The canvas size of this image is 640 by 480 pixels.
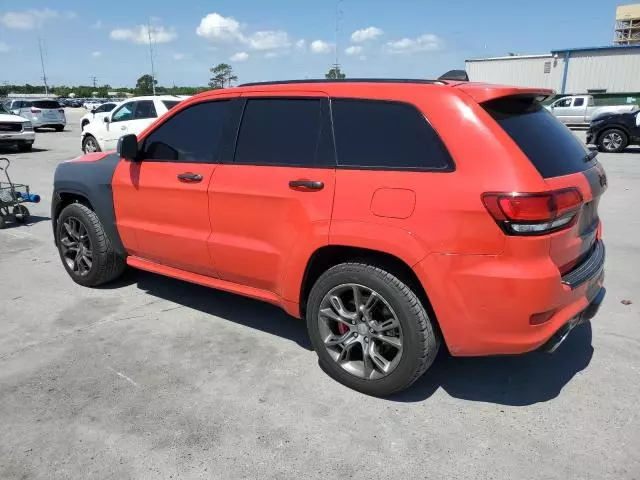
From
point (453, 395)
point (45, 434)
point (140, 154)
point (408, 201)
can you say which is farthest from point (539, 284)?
point (140, 154)

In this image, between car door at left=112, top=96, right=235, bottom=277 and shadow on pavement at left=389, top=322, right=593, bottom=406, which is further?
car door at left=112, top=96, right=235, bottom=277

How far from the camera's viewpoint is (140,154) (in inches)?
164

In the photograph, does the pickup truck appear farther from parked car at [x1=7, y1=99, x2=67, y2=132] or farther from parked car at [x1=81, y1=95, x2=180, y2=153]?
parked car at [x1=7, y1=99, x2=67, y2=132]

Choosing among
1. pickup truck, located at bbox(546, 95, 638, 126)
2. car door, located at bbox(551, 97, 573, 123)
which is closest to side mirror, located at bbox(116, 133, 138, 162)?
pickup truck, located at bbox(546, 95, 638, 126)

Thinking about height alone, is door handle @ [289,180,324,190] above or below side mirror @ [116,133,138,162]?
below

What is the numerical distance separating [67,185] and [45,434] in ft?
8.64

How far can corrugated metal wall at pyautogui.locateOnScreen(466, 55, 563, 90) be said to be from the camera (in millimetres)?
41594

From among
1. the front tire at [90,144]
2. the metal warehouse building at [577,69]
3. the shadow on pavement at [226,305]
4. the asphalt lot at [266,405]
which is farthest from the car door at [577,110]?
the shadow on pavement at [226,305]

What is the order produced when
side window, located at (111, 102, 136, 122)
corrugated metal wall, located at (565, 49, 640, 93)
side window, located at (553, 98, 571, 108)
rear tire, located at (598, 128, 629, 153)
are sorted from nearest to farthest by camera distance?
1. side window, located at (111, 102, 136, 122)
2. rear tire, located at (598, 128, 629, 153)
3. side window, located at (553, 98, 571, 108)
4. corrugated metal wall, located at (565, 49, 640, 93)

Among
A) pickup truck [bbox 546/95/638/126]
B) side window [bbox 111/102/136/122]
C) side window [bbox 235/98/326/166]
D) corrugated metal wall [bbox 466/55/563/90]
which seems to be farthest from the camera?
corrugated metal wall [bbox 466/55/563/90]

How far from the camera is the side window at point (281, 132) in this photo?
A: 326cm

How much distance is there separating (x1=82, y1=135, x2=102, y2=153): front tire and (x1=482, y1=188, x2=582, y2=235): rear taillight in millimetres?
14309

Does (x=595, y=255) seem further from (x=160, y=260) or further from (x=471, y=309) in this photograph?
(x=160, y=260)

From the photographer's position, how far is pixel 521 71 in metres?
43.1
